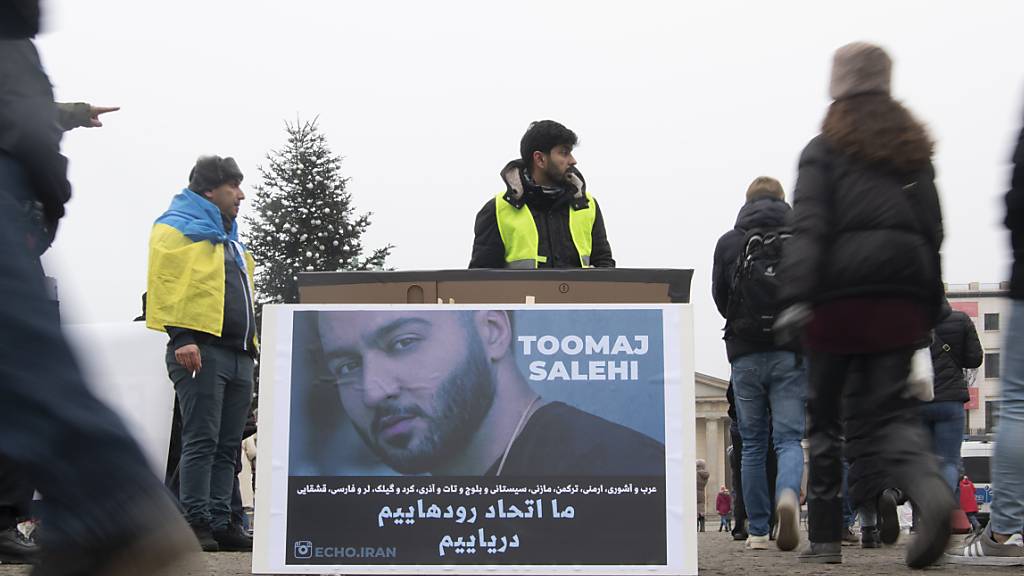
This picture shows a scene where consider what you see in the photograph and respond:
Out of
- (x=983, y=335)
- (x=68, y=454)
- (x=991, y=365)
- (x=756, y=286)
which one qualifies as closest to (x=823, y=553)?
(x=756, y=286)

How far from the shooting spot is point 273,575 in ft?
18.3

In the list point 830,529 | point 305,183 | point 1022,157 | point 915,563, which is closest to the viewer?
point 915,563

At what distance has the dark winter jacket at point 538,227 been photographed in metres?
7.18

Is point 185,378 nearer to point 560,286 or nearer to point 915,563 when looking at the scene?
point 560,286

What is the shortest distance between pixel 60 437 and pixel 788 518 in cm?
519

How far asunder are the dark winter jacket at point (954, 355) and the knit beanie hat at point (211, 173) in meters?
5.04

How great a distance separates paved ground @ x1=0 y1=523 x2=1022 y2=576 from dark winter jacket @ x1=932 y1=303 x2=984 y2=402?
1949mm

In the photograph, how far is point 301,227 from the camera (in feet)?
144

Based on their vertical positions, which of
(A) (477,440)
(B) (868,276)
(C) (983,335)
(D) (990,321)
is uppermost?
(D) (990,321)

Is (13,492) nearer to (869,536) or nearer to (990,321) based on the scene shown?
(869,536)

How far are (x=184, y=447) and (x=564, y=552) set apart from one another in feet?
10.6

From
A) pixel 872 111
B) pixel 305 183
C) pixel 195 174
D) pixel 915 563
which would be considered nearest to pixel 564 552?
pixel 915 563

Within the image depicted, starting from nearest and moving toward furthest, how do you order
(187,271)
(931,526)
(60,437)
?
(60,437)
(931,526)
(187,271)

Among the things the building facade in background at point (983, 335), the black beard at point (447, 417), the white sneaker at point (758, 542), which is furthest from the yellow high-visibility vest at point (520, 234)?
the building facade in background at point (983, 335)
